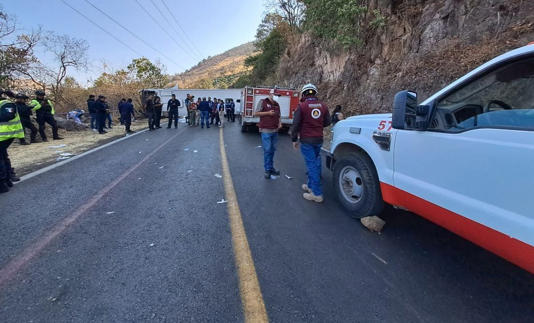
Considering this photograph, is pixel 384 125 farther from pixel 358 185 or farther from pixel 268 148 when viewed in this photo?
pixel 268 148

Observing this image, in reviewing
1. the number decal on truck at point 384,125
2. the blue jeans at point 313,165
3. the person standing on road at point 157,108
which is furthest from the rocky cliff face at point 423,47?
the person standing on road at point 157,108

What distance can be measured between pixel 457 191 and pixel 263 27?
4135 centimetres

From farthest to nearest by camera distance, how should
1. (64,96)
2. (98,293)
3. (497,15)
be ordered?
(64,96), (497,15), (98,293)

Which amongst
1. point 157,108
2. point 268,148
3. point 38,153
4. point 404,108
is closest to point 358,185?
point 404,108

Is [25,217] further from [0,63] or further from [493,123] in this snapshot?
[0,63]

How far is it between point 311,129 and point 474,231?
2469mm

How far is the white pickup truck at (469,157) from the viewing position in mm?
1744

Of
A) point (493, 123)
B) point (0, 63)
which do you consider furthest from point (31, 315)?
point (0, 63)

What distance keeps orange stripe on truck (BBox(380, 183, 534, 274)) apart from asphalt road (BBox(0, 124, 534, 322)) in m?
0.48

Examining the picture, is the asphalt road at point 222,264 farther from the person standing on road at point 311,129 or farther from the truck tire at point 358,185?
the person standing on road at point 311,129

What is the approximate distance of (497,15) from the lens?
8.28 meters

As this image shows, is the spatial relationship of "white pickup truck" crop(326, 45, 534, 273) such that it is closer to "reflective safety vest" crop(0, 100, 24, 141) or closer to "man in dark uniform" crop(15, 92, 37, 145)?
"reflective safety vest" crop(0, 100, 24, 141)

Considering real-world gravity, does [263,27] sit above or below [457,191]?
above

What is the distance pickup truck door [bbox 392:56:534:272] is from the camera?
172cm
